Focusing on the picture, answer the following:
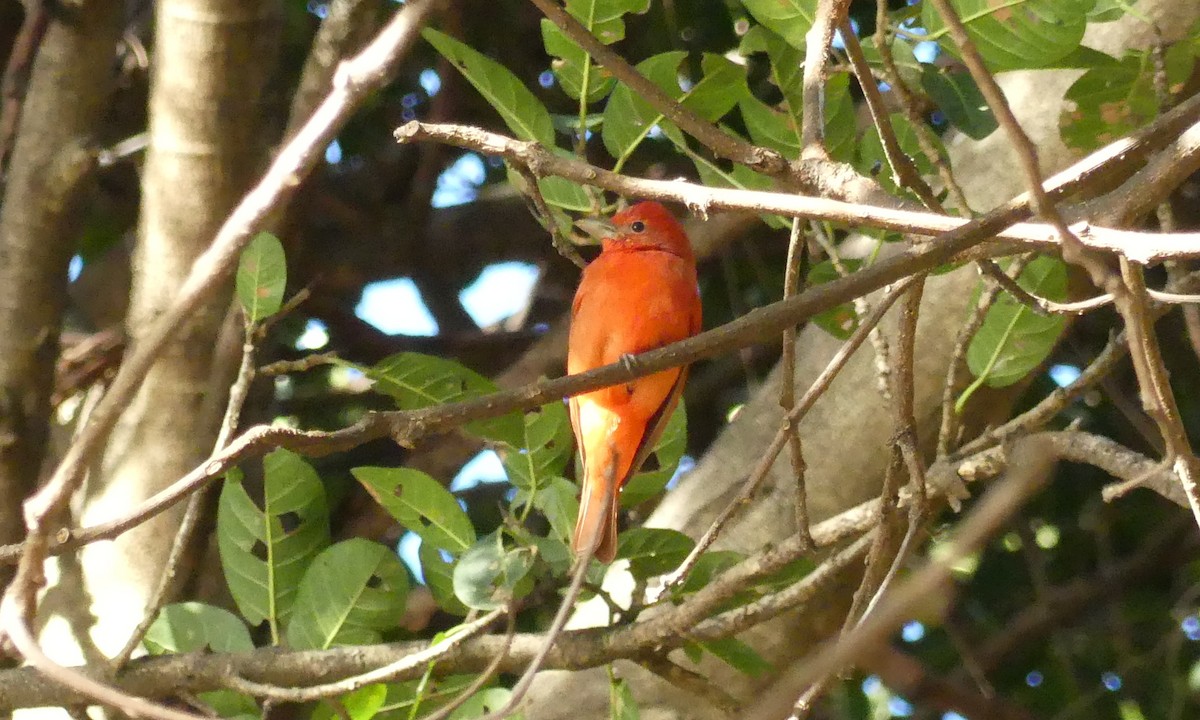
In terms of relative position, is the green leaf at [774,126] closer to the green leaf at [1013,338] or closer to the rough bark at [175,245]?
the green leaf at [1013,338]

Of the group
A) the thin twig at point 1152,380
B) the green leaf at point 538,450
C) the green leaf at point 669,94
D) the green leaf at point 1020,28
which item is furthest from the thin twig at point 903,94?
the green leaf at point 538,450

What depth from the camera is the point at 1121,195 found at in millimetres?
1729

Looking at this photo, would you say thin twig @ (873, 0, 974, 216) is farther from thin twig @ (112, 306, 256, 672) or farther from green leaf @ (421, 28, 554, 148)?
thin twig @ (112, 306, 256, 672)

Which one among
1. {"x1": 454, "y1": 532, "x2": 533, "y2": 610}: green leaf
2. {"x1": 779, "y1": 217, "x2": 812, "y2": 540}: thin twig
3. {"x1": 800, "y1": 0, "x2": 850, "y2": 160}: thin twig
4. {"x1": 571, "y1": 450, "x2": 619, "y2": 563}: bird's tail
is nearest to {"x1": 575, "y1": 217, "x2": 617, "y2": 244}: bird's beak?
{"x1": 571, "y1": 450, "x2": 619, "y2": 563}: bird's tail

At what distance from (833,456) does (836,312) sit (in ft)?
1.35

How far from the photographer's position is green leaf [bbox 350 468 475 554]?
8.97 feet

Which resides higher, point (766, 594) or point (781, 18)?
point (781, 18)

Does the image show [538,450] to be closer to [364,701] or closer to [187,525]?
[364,701]

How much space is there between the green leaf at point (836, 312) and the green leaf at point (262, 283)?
1.06 m

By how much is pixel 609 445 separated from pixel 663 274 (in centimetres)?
48

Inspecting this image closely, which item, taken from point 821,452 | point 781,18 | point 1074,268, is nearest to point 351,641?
point 821,452

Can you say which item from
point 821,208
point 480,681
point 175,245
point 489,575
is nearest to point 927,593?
point 821,208

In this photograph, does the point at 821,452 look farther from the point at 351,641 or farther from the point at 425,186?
the point at 425,186

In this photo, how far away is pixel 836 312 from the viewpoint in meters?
2.87
